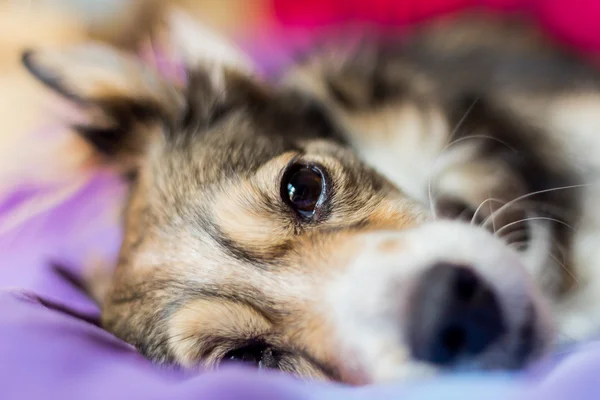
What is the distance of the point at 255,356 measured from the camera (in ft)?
3.36

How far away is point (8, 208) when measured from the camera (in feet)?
5.25

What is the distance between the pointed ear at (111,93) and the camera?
1.38m

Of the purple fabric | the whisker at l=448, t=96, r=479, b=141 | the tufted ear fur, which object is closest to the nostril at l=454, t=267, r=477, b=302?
the purple fabric

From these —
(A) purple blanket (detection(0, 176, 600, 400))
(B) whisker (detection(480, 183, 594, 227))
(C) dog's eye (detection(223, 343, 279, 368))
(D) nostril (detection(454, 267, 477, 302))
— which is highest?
(B) whisker (detection(480, 183, 594, 227))

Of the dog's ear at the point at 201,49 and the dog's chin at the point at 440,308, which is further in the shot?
the dog's ear at the point at 201,49

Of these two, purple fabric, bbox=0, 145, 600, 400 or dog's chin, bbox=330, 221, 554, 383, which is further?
dog's chin, bbox=330, 221, 554, 383

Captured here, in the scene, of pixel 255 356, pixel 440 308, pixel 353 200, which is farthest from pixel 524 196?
pixel 255 356

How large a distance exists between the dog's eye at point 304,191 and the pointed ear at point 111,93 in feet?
1.64

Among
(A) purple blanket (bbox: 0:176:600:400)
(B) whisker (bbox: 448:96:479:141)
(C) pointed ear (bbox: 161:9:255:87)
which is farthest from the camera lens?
(C) pointed ear (bbox: 161:9:255:87)

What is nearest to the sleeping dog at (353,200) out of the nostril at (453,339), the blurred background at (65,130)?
the nostril at (453,339)

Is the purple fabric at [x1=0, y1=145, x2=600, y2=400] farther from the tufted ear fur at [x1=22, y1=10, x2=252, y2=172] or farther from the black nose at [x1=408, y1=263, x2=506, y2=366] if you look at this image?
the tufted ear fur at [x1=22, y1=10, x2=252, y2=172]

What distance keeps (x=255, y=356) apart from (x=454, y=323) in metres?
0.40

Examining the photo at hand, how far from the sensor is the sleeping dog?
865mm

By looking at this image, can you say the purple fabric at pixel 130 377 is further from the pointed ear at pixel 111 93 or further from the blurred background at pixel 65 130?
the pointed ear at pixel 111 93
